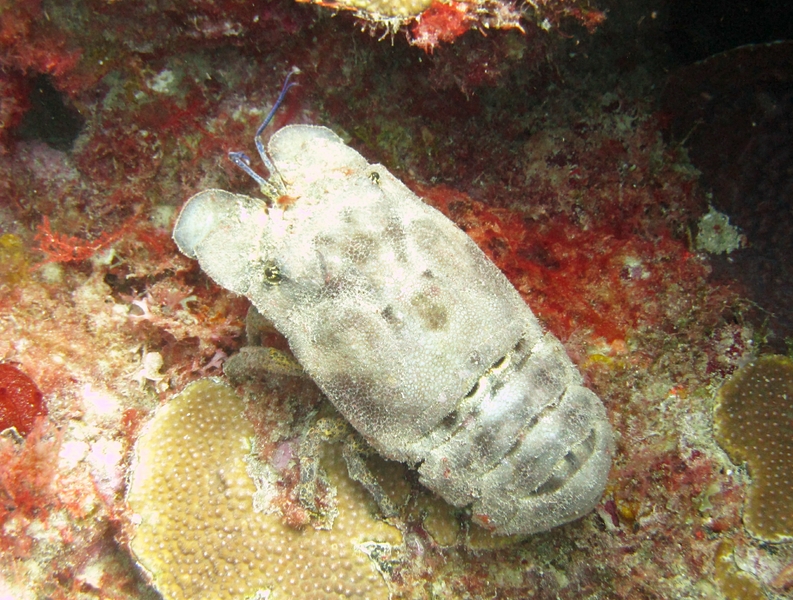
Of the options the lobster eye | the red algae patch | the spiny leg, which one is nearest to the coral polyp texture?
the spiny leg

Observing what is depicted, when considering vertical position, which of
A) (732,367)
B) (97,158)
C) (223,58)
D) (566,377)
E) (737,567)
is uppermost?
(223,58)

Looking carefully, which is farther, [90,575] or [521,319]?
[90,575]

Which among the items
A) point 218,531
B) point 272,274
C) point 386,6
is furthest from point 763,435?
point 218,531

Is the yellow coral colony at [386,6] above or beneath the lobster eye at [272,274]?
above

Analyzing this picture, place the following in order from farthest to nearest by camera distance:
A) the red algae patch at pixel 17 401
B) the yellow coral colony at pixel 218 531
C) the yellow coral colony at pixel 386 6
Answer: the yellow coral colony at pixel 218 531 → the red algae patch at pixel 17 401 → the yellow coral colony at pixel 386 6

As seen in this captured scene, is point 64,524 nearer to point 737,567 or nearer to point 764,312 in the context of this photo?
point 737,567

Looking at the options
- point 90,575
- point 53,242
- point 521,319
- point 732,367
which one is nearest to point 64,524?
point 90,575

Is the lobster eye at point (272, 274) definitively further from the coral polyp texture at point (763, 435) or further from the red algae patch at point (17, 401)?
the coral polyp texture at point (763, 435)

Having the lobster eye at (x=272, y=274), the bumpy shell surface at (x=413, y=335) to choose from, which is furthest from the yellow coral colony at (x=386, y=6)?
the lobster eye at (x=272, y=274)

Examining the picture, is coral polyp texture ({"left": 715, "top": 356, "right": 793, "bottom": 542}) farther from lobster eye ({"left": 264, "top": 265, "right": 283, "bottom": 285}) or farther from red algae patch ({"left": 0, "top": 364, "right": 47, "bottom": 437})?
red algae patch ({"left": 0, "top": 364, "right": 47, "bottom": 437})
